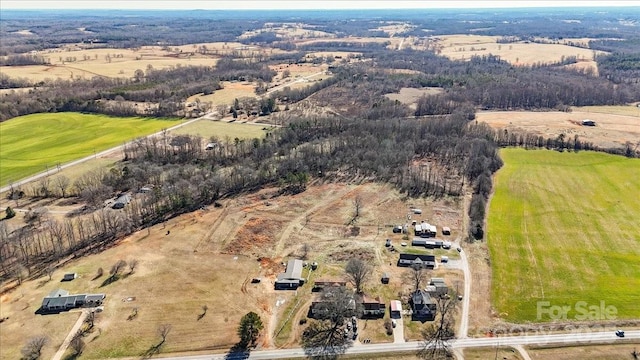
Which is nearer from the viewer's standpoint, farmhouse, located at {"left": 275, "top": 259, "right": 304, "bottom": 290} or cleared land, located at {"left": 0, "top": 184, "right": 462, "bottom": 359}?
cleared land, located at {"left": 0, "top": 184, "right": 462, "bottom": 359}

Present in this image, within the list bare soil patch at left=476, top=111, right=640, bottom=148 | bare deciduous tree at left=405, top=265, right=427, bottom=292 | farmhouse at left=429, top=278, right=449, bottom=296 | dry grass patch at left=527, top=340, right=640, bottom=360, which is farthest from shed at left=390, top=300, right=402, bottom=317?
bare soil patch at left=476, top=111, right=640, bottom=148

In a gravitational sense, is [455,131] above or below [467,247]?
above

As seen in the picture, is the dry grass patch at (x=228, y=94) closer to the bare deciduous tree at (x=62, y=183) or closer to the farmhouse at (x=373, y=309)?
the bare deciduous tree at (x=62, y=183)

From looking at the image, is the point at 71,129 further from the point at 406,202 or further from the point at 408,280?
the point at 408,280

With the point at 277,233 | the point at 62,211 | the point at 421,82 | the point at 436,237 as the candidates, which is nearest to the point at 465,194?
the point at 436,237

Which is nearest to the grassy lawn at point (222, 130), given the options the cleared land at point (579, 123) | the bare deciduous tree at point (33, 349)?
the cleared land at point (579, 123)

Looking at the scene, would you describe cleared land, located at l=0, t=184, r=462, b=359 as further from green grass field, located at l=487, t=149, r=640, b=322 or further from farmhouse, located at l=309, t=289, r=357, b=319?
green grass field, located at l=487, t=149, r=640, b=322
